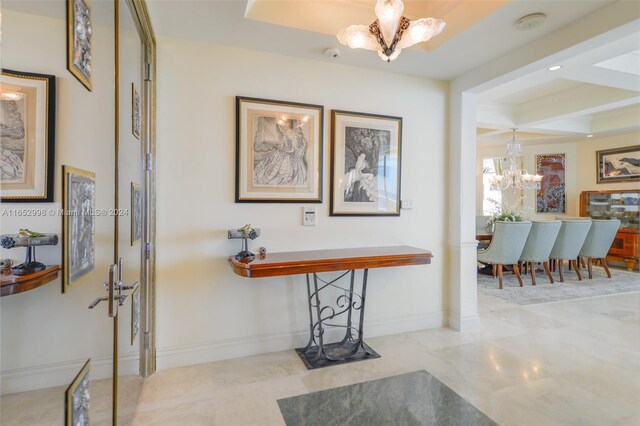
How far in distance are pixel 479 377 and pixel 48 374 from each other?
2.47 m

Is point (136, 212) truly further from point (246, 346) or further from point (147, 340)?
point (246, 346)

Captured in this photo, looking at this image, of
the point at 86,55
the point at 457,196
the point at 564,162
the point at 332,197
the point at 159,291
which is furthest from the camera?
the point at 564,162

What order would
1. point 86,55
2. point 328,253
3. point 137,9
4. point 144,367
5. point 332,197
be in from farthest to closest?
point 332,197
point 328,253
point 144,367
point 137,9
point 86,55

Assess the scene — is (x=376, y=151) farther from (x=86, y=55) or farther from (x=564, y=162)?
(x=564, y=162)

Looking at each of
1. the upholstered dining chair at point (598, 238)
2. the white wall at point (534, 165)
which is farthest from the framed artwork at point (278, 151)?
the white wall at point (534, 165)

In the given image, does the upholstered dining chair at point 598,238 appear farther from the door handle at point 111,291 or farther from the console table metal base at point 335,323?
the door handle at point 111,291

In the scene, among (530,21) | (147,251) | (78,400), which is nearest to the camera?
(78,400)

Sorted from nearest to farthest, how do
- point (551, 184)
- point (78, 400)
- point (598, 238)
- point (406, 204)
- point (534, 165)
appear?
1. point (78, 400)
2. point (406, 204)
3. point (598, 238)
4. point (551, 184)
5. point (534, 165)

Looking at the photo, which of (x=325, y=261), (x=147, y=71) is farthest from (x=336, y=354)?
(x=147, y=71)

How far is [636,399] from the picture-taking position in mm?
2086

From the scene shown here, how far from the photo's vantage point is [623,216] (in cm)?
627

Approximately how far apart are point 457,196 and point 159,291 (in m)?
2.74

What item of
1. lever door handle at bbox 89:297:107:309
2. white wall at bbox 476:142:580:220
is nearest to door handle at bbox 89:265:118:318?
lever door handle at bbox 89:297:107:309

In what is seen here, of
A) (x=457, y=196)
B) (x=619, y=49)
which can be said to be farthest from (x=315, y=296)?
(x=619, y=49)
